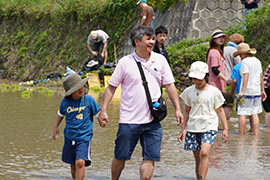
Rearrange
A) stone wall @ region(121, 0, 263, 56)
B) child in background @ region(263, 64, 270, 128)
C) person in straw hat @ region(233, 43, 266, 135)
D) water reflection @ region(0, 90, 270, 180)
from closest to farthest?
water reflection @ region(0, 90, 270, 180) → person in straw hat @ region(233, 43, 266, 135) → child in background @ region(263, 64, 270, 128) → stone wall @ region(121, 0, 263, 56)

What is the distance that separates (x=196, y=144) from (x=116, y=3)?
53.1ft

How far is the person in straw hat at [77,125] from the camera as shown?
16.6ft

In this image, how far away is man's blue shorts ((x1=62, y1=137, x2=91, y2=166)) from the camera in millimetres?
5046

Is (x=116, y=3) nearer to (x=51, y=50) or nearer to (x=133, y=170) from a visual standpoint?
(x=51, y=50)

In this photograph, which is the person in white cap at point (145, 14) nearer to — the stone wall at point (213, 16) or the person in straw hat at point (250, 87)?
the stone wall at point (213, 16)

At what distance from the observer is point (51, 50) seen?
24.0 meters

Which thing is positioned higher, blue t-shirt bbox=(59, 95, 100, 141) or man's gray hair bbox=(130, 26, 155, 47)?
man's gray hair bbox=(130, 26, 155, 47)

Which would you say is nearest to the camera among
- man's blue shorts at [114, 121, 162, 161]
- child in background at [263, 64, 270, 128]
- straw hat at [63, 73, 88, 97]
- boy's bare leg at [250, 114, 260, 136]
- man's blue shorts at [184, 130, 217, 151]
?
man's blue shorts at [114, 121, 162, 161]

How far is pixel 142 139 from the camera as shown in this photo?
4.90m

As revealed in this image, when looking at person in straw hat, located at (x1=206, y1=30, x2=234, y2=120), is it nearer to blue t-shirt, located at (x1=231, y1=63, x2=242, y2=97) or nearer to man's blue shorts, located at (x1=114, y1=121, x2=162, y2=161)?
blue t-shirt, located at (x1=231, y1=63, x2=242, y2=97)

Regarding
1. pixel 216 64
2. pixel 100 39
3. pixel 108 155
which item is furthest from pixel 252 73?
pixel 100 39

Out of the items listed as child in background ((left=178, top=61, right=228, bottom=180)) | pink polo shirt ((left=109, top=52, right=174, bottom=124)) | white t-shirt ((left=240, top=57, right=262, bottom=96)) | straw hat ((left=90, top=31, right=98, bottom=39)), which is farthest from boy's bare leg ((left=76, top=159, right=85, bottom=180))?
straw hat ((left=90, top=31, right=98, bottom=39))

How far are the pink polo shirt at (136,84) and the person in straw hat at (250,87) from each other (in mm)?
3460

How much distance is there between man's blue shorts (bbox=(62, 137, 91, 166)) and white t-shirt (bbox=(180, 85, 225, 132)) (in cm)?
120
